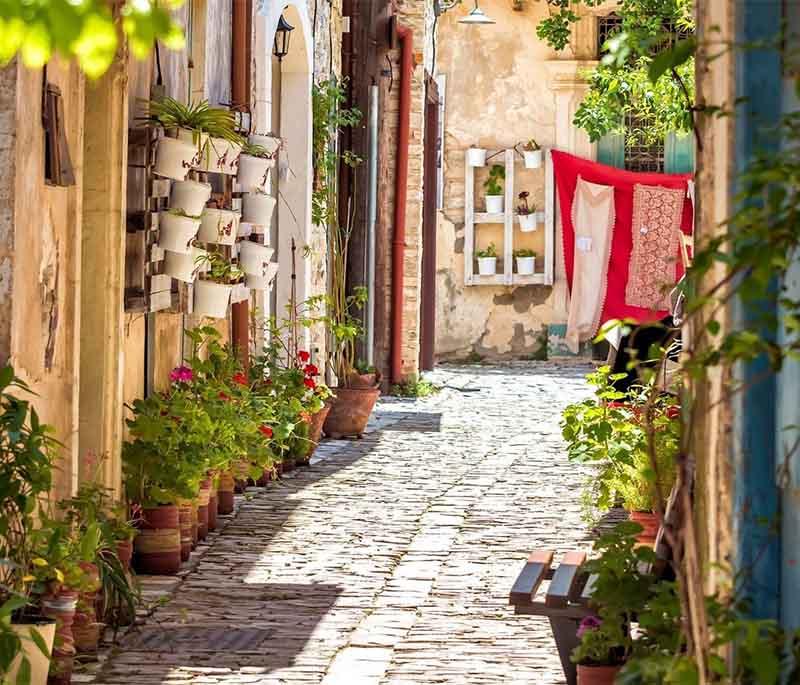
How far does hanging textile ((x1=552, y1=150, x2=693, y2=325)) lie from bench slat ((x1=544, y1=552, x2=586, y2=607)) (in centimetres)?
1503

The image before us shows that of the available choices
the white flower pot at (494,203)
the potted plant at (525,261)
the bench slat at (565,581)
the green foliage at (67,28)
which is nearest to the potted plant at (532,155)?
the white flower pot at (494,203)

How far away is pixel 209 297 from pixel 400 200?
814cm

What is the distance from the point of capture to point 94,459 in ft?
22.7

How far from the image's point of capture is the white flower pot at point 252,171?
9422mm

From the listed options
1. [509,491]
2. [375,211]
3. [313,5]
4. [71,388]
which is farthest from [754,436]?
[375,211]

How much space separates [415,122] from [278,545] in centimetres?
944

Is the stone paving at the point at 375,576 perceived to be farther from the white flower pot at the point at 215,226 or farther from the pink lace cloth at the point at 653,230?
the pink lace cloth at the point at 653,230

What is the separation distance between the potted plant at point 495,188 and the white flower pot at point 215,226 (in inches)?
521

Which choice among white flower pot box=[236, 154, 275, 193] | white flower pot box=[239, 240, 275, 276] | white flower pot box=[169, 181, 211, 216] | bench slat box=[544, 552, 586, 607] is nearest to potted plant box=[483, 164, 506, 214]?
white flower pot box=[239, 240, 275, 276]

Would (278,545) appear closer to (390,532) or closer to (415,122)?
(390,532)

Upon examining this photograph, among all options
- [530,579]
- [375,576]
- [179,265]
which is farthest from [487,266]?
[530,579]

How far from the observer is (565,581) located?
5355 mm

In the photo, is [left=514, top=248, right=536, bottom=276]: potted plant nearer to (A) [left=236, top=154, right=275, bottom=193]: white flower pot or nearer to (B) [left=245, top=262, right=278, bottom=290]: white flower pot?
(B) [left=245, top=262, right=278, bottom=290]: white flower pot

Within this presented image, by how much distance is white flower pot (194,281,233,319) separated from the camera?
8773 mm
